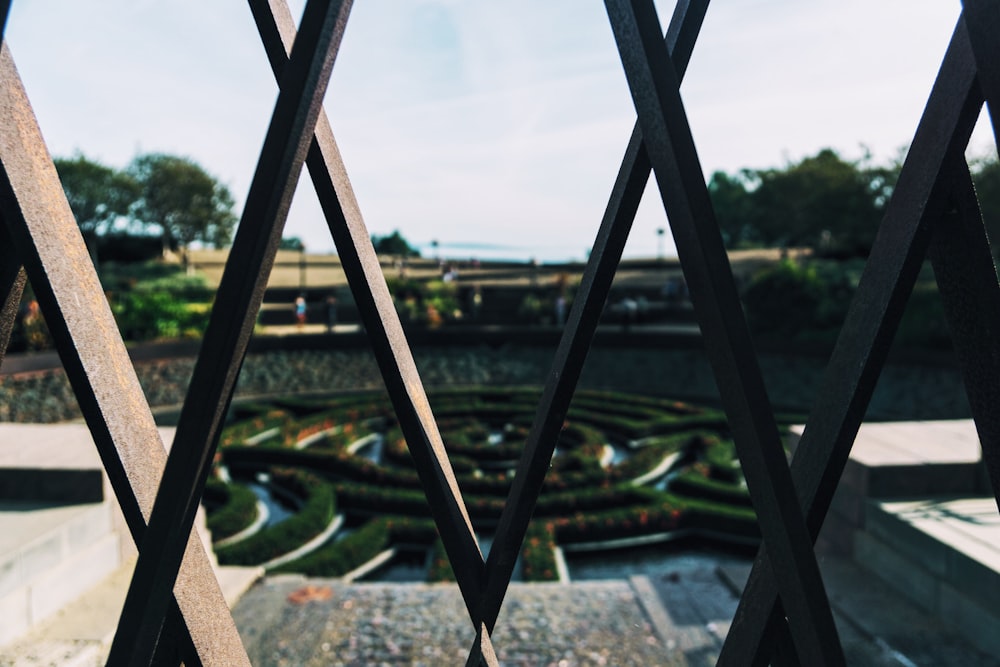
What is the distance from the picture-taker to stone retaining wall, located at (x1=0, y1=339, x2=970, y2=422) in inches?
479

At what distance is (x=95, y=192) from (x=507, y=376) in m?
26.5

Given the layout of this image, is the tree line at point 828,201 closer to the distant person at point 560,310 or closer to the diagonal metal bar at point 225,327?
the distant person at point 560,310

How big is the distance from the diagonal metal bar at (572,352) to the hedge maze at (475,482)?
4.69 m

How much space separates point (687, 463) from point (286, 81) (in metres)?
9.12

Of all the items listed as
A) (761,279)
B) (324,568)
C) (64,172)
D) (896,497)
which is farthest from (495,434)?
(64,172)

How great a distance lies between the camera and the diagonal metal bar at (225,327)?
1022 mm

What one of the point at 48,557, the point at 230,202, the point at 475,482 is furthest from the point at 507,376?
the point at 230,202

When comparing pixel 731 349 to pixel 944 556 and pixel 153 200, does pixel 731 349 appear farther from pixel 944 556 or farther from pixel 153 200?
pixel 153 200

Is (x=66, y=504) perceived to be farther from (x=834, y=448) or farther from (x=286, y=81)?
(x=834, y=448)

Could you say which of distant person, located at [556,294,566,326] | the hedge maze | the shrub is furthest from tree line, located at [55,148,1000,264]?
the shrub

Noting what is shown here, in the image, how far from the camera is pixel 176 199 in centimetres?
3725

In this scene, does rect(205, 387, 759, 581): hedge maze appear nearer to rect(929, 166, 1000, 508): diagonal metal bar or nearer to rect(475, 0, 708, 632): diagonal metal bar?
rect(475, 0, 708, 632): diagonal metal bar

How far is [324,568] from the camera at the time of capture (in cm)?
587

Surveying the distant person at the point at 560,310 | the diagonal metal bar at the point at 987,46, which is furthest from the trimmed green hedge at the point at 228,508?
the distant person at the point at 560,310
